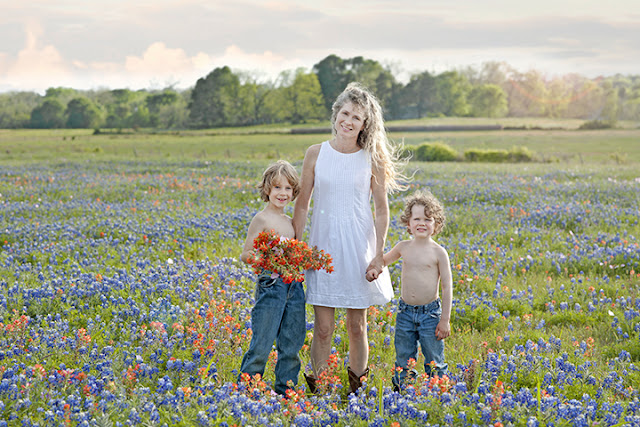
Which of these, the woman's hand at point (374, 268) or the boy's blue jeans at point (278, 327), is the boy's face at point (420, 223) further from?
the boy's blue jeans at point (278, 327)

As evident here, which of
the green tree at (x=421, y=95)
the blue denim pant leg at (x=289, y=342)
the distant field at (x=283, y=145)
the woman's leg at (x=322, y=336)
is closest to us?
the blue denim pant leg at (x=289, y=342)

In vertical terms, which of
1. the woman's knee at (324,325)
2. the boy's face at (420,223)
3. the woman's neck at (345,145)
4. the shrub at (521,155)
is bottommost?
the woman's knee at (324,325)

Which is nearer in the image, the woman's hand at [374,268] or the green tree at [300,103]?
the woman's hand at [374,268]

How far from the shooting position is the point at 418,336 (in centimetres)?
495

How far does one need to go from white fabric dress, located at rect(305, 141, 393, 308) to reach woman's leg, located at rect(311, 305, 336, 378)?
6.1 inches

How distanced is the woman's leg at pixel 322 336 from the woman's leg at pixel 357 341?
0.61 ft

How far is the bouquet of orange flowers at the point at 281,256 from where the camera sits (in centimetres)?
452

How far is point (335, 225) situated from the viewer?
199 inches

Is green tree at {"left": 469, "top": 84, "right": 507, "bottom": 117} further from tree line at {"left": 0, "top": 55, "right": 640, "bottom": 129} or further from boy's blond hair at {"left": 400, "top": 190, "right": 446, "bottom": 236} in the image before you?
boy's blond hair at {"left": 400, "top": 190, "right": 446, "bottom": 236}

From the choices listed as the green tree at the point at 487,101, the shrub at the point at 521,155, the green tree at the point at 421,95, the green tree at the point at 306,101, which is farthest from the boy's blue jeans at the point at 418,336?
the green tree at the point at 487,101

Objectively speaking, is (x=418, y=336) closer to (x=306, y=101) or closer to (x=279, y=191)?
(x=279, y=191)

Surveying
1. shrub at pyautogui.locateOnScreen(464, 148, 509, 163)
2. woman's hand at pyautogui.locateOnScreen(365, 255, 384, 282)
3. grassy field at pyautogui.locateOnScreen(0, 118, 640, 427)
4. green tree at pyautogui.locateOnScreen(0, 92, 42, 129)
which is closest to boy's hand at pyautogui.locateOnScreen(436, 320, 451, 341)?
grassy field at pyautogui.locateOnScreen(0, 118, 640, 427)

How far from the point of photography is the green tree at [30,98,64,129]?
96750 mm

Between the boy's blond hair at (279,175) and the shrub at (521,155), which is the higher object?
the boy's blond hair at (279,175)
